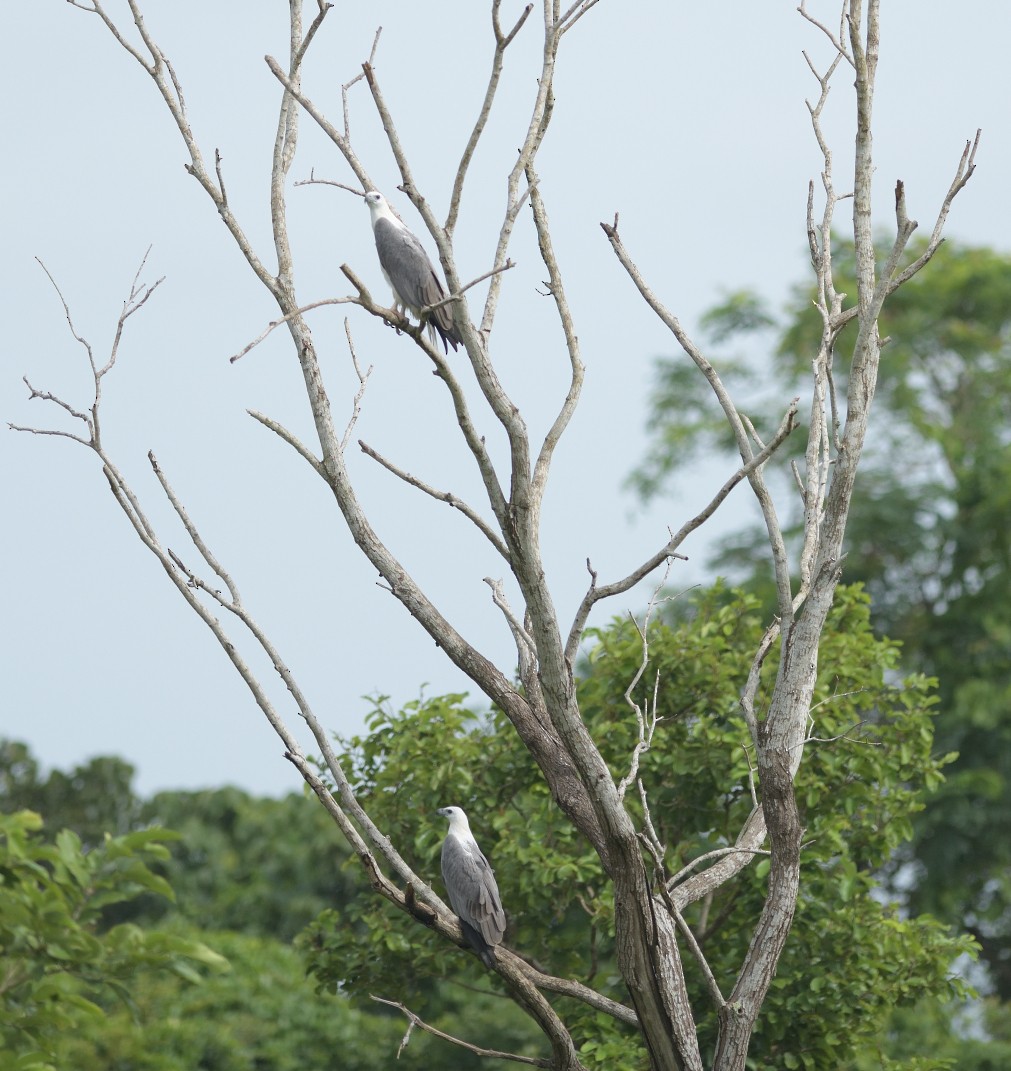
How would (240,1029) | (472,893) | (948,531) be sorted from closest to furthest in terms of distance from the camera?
(472,893) → (240,1029) → (948,531)

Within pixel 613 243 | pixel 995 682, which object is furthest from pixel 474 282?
pixel 995 682

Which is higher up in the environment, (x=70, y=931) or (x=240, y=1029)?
(x=240, y=1029)

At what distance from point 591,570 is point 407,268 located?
97.8 inches

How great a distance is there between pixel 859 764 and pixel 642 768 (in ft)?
3.98

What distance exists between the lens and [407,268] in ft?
22.6

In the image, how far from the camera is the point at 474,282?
15.3ft

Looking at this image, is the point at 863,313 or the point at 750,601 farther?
the point at 750,601

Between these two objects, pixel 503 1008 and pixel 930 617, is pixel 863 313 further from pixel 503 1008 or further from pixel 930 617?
pixel 930 617

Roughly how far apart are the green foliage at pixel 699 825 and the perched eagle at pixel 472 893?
2.51 ft

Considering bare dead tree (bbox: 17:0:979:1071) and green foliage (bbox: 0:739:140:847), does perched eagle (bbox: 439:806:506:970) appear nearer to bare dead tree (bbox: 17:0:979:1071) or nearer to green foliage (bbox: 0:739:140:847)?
bare dead tree (bbox: 17:0:979:1071)

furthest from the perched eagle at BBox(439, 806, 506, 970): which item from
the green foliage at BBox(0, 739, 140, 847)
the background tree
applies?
the green foliage at BBox(0, 739, 140, 847)

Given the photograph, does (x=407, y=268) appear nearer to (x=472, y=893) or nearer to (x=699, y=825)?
(x=472, y=893)

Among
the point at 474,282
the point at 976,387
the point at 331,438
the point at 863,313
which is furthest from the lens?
the point at 976,387

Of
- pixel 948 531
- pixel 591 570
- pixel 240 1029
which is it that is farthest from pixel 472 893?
pixel 948 531
